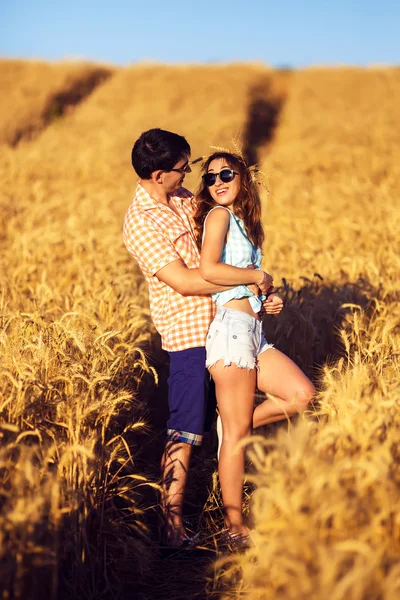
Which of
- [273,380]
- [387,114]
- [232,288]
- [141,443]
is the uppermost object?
[387,114]

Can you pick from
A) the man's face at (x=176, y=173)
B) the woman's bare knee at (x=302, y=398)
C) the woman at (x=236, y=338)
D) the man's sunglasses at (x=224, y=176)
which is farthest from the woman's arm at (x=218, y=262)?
the woman's bare knee at (x=302, y=398)

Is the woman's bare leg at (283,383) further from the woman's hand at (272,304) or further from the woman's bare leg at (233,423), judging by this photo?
the woman's hand at (272,304)

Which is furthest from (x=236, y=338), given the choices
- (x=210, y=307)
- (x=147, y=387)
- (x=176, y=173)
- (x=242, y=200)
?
(x=147, y=387)

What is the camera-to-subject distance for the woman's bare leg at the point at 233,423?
2850 mm

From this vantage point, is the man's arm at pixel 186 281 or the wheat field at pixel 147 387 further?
the man's arm at pixel 186 281

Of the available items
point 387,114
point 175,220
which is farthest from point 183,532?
point 387,114

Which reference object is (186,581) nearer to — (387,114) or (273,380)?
(273,380)

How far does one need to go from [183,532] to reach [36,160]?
28.5 ft

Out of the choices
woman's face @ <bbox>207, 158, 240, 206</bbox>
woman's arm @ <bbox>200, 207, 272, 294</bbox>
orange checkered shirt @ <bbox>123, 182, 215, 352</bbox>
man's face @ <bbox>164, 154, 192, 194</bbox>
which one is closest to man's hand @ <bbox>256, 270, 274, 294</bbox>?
woman's arm @ <bbox>200, 207, 272, 294</bbox>

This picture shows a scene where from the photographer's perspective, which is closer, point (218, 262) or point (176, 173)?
point (218, 262)

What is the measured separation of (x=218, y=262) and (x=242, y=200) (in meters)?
0.37

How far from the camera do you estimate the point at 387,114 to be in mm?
16453

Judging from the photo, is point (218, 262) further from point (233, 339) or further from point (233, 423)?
point (233, 423)

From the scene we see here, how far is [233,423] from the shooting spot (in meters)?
2.89
